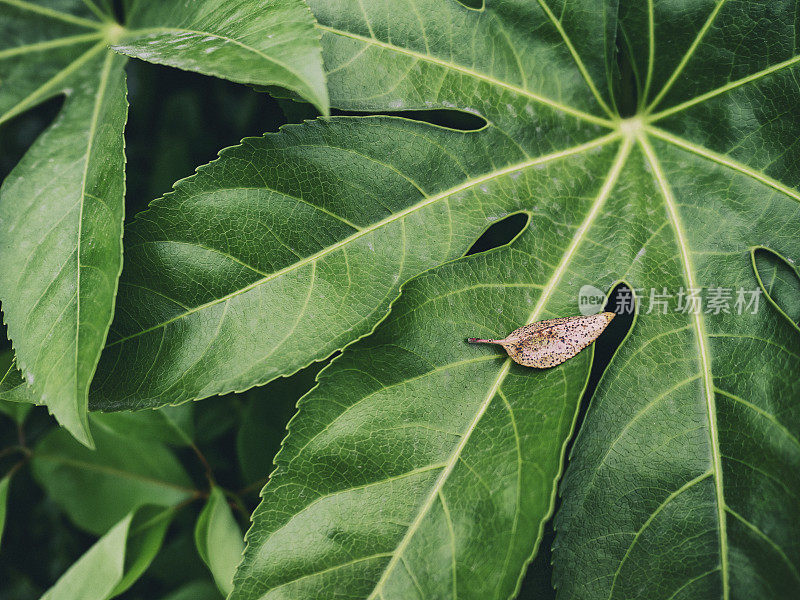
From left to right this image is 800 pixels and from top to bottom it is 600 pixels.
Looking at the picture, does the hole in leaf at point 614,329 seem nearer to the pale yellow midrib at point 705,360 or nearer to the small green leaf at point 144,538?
the pale yellow midrib at point 705,360

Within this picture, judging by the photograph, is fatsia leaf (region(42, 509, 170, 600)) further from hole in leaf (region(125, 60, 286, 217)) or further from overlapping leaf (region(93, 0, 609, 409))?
hole in leaf (region(125, 60, 286, 217))

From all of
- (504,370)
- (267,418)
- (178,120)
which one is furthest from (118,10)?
(504,370)

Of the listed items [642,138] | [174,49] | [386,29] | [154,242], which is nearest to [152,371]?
[154,242]

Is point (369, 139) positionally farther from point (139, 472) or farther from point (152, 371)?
point (139, 472)

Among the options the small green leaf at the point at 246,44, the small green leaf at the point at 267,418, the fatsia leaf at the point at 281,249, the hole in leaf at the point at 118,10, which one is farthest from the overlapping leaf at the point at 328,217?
the hole in leaf at the point at 118,10

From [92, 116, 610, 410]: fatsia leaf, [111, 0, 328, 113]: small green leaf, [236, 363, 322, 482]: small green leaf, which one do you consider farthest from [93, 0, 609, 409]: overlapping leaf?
[236, 363, 322, 482]: small green leaf

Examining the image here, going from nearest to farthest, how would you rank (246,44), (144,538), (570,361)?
(246,44) < (570,361) < (144,538)

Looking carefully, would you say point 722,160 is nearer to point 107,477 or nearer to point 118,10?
point 118,10
